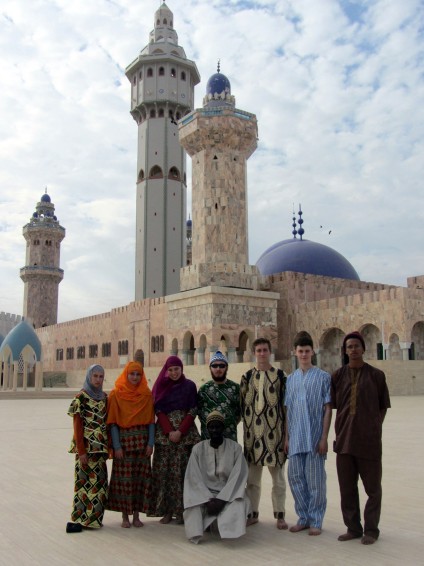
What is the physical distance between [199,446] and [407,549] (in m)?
1.49

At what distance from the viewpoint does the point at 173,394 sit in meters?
4.39

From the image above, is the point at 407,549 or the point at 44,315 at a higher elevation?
the point at 44,315

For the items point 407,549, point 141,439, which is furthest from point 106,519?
point 407,549

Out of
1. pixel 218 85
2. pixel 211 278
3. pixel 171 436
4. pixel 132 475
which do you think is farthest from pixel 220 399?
pixel 218 85

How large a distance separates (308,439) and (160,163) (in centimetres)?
3171

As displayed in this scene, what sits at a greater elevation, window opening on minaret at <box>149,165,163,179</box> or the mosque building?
window opening on minaret at <box>149,165,163,179</box>

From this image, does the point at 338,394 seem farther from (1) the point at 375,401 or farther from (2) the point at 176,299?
(2) the point at 176,299

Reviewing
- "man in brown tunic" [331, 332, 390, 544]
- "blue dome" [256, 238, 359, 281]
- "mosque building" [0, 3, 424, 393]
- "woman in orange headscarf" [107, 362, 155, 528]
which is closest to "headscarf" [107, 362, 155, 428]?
"woman in orange headscarf" [107, 362, 155, 528]

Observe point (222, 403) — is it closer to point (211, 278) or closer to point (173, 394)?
point (173, 394)

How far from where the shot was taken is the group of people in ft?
12.7

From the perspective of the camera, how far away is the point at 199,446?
4137 mm

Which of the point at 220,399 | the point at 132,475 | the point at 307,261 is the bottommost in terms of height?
the point at 132,475

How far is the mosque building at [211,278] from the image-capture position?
21.8 m

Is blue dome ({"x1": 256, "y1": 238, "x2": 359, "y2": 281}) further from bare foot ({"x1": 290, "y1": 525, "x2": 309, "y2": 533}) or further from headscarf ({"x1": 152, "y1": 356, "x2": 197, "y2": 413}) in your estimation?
bare foot ({"x1": 290, "y1": 525, "x2": 309, "y2": 533})
